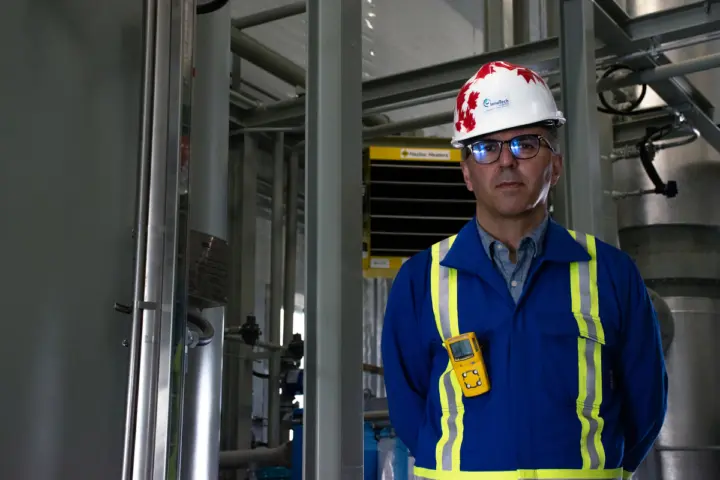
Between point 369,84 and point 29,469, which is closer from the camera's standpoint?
point 29,469

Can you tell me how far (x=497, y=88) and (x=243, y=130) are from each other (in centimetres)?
258

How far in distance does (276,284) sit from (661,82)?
2.10 meters

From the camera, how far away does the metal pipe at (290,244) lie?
433 cm

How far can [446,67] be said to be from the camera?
9.93 ft

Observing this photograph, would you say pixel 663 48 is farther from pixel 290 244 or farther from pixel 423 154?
pixel 290 244

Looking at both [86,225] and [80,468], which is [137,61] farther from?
[80,468]

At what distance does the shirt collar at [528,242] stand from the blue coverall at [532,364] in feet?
0.04

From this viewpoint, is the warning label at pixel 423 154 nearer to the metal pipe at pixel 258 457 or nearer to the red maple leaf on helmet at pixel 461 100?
the metal pipe at pixel 258 457

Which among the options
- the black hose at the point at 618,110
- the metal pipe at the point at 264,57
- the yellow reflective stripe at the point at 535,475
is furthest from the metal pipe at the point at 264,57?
the yellow reflective stripe at the point at 535,475

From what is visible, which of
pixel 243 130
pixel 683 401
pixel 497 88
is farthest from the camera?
pixel 243 130

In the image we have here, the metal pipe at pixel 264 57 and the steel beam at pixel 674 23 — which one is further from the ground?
the metal pipe at pixel 264 57

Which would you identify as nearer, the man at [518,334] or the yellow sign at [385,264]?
the man at [518,334]

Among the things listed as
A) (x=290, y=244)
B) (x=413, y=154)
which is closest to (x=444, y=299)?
(x=413, y=154)

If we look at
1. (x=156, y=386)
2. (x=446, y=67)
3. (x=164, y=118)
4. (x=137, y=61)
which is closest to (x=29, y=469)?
(x=156, y=386)
